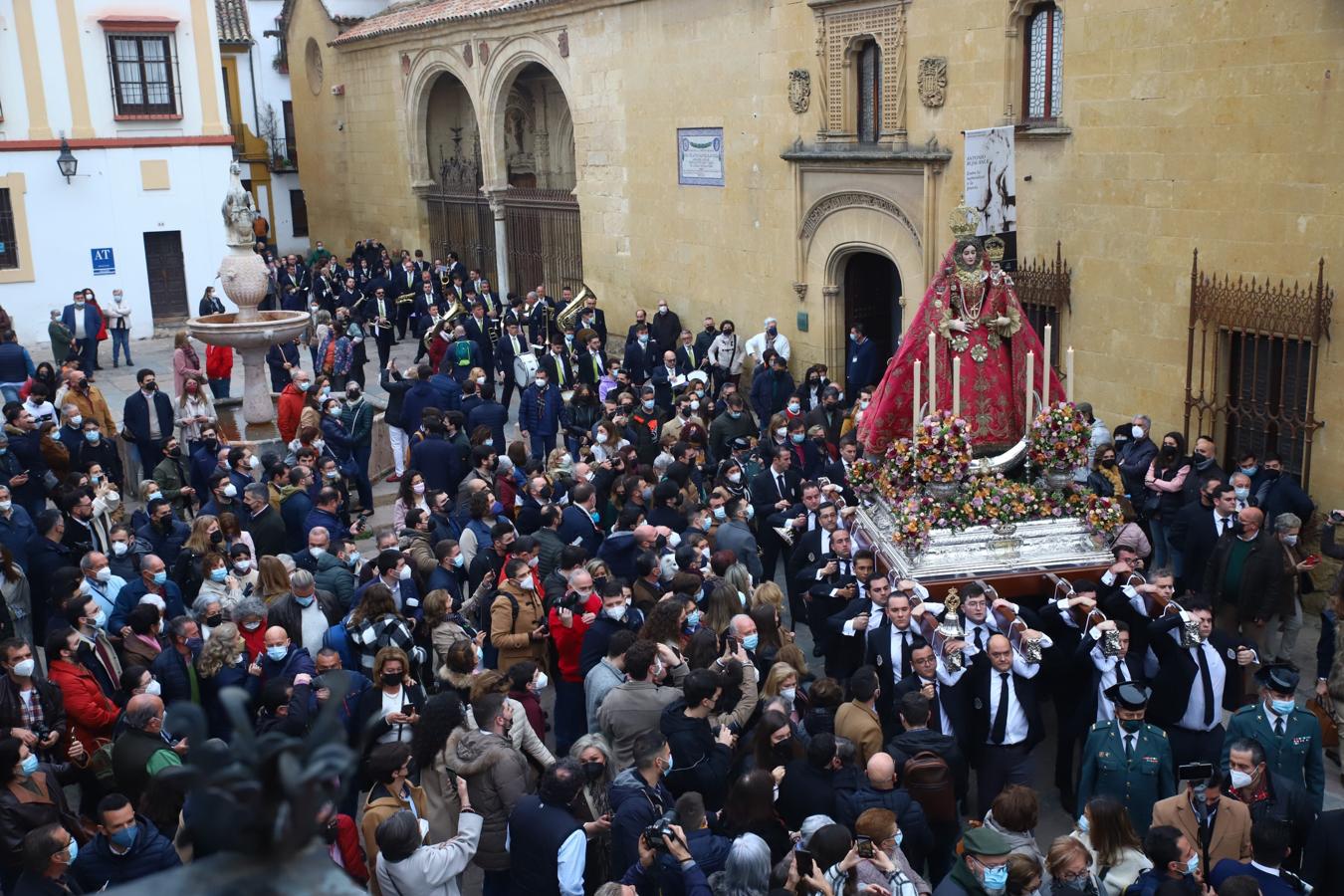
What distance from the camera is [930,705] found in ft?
23.4

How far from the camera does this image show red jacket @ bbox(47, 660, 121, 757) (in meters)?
7.37

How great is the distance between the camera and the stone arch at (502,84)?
74.9 ft

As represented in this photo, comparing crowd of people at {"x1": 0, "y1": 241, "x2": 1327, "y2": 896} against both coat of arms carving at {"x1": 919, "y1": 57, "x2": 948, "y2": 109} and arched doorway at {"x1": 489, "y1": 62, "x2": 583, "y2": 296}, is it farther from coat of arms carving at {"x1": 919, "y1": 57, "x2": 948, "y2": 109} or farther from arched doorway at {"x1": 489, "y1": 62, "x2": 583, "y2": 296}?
arched doorway at {"x1": 489, "y1": 62, "x2": 583, "y2": 296}

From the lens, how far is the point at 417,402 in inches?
562

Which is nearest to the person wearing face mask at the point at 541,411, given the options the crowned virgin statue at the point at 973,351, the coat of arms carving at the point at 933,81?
the coat of arms carving at the point at 933,81

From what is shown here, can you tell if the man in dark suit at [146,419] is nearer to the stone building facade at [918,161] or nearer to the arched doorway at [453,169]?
the stone building facade at [918,161]

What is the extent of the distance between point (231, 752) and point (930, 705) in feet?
17.8

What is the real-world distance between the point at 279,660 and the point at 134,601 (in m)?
1.60

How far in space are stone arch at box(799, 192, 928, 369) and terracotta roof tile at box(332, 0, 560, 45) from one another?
24.7 ft

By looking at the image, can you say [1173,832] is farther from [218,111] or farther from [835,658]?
[218,111]

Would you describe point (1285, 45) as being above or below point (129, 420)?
above

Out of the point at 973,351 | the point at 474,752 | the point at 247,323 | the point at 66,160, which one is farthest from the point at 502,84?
the point at 474,752

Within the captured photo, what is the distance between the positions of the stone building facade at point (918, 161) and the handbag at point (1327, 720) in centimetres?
325

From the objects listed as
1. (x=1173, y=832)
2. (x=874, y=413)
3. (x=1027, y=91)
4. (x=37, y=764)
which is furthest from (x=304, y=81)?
(x=1173, y=832)
